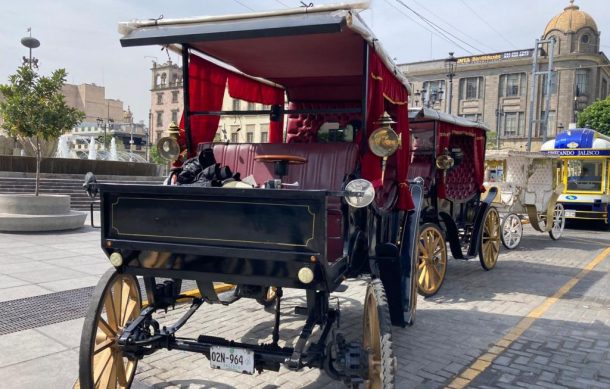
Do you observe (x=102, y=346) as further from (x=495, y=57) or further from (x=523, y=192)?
(x=495, y=57)

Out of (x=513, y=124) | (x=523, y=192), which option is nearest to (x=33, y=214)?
(x=523, y=192)

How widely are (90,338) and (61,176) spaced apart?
17.5m

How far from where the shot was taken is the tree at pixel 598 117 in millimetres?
43000

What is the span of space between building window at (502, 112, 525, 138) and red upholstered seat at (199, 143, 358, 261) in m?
56.6

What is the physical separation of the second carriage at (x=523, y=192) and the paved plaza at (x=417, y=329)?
2.55 m

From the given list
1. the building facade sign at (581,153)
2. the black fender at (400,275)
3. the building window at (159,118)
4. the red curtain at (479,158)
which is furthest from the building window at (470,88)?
the black fender at (400,275)

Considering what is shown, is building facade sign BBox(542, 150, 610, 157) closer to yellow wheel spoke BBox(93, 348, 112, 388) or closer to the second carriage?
the second carriage

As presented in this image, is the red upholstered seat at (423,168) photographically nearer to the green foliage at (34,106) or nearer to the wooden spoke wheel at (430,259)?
the wooden spoke wheel at (430,259)

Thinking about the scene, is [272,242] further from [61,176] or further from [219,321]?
[61,176]

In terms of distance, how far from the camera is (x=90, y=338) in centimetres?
323

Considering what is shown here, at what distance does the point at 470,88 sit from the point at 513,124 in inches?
254

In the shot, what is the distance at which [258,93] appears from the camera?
6.24m

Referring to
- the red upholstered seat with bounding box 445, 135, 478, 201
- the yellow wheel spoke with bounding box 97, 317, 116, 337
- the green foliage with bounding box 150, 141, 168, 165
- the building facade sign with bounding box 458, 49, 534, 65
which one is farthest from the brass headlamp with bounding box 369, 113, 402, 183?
the building facade sign with bounding box 458, 49, 534, 65

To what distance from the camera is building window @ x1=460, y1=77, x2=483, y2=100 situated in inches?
2278
